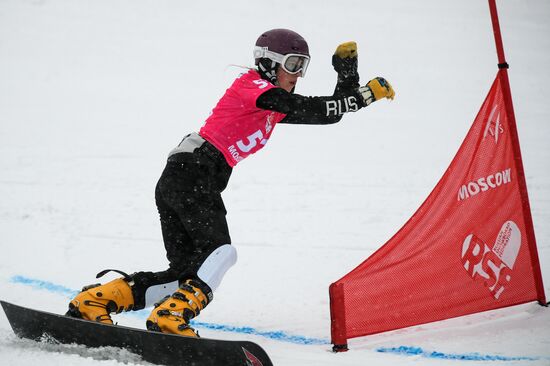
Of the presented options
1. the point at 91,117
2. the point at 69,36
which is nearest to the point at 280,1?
the point at 69,36

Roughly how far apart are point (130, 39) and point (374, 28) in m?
7.08

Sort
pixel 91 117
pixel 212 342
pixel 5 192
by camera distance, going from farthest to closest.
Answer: pixel 91 117
pixel 5 192
pixel 212 342

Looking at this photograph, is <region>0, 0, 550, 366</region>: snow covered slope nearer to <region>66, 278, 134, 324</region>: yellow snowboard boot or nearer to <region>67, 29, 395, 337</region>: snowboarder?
<region>66, 278, 134, 324</region>: yellow snowboard boot

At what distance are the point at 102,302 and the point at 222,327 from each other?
1078 mm

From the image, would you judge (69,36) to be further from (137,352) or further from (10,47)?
(137,352)

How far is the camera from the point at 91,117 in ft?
41.3

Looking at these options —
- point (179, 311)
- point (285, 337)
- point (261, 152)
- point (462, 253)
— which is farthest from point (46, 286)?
point (261, 152)

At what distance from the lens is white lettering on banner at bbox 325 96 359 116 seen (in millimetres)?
3840

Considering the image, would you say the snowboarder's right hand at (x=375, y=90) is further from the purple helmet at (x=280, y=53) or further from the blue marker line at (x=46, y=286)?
the blue marker line at (x=46, y=286)

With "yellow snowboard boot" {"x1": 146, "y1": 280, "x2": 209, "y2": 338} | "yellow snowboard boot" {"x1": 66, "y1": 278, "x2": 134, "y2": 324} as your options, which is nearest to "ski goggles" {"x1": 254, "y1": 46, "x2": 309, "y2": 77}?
"yellow snowboard boot" {"x1": 146, "y1": 280, "x2": 209, "y2": 338}

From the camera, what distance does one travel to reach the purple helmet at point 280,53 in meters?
3.89

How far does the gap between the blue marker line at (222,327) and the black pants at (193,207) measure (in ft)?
2.55

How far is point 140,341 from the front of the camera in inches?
133

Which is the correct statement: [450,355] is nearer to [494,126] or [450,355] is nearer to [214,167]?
[494,126]
